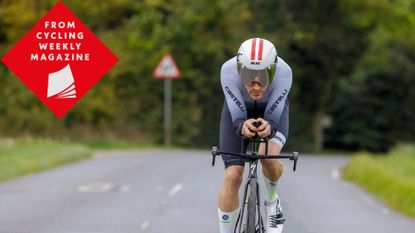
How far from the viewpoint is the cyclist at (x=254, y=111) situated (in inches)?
311

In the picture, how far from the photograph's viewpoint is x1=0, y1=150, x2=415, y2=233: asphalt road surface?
40.4ft

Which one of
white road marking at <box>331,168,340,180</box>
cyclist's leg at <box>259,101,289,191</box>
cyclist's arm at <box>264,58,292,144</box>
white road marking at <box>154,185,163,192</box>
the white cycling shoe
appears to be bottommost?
white road marking at <box>331,168,340,180</box>

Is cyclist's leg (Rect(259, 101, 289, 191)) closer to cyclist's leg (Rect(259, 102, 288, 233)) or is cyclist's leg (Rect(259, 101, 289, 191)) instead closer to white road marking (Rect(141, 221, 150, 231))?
cyclist's leg (Rect(259, 102, 288, 233))

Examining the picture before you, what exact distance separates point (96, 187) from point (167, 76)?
58.5ft

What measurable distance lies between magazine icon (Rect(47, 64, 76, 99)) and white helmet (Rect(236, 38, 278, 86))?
15.1 feet

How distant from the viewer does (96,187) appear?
17.9m

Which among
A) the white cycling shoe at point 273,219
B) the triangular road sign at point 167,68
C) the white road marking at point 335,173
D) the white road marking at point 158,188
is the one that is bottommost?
the white road marking at point 335,173

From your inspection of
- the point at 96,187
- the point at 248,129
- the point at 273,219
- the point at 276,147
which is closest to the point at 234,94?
the point at 248,129

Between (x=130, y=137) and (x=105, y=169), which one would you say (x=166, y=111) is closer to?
(x=130, y=137)

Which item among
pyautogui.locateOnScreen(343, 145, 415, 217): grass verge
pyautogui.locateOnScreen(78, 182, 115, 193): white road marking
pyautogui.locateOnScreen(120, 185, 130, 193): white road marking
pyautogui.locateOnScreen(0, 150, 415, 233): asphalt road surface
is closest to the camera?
pyautogui.locateOnScreen(0, 150, 415, 233): asphalt road surface

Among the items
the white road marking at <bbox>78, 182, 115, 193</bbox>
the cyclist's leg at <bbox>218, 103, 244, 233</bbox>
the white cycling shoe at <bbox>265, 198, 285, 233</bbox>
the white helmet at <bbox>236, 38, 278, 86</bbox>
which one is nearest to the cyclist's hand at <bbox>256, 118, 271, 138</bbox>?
the white helmet at <bbox>236, 38, 278, 86</bbox>

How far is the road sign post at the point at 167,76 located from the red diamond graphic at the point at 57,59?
74.9ft

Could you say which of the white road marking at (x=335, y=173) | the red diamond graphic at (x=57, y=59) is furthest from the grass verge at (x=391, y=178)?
the red diamond graphic at (x=57, y=59)

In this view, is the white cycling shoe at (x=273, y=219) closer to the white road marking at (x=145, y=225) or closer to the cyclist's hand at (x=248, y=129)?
the cyclist's hand at (x=248, y=129)
